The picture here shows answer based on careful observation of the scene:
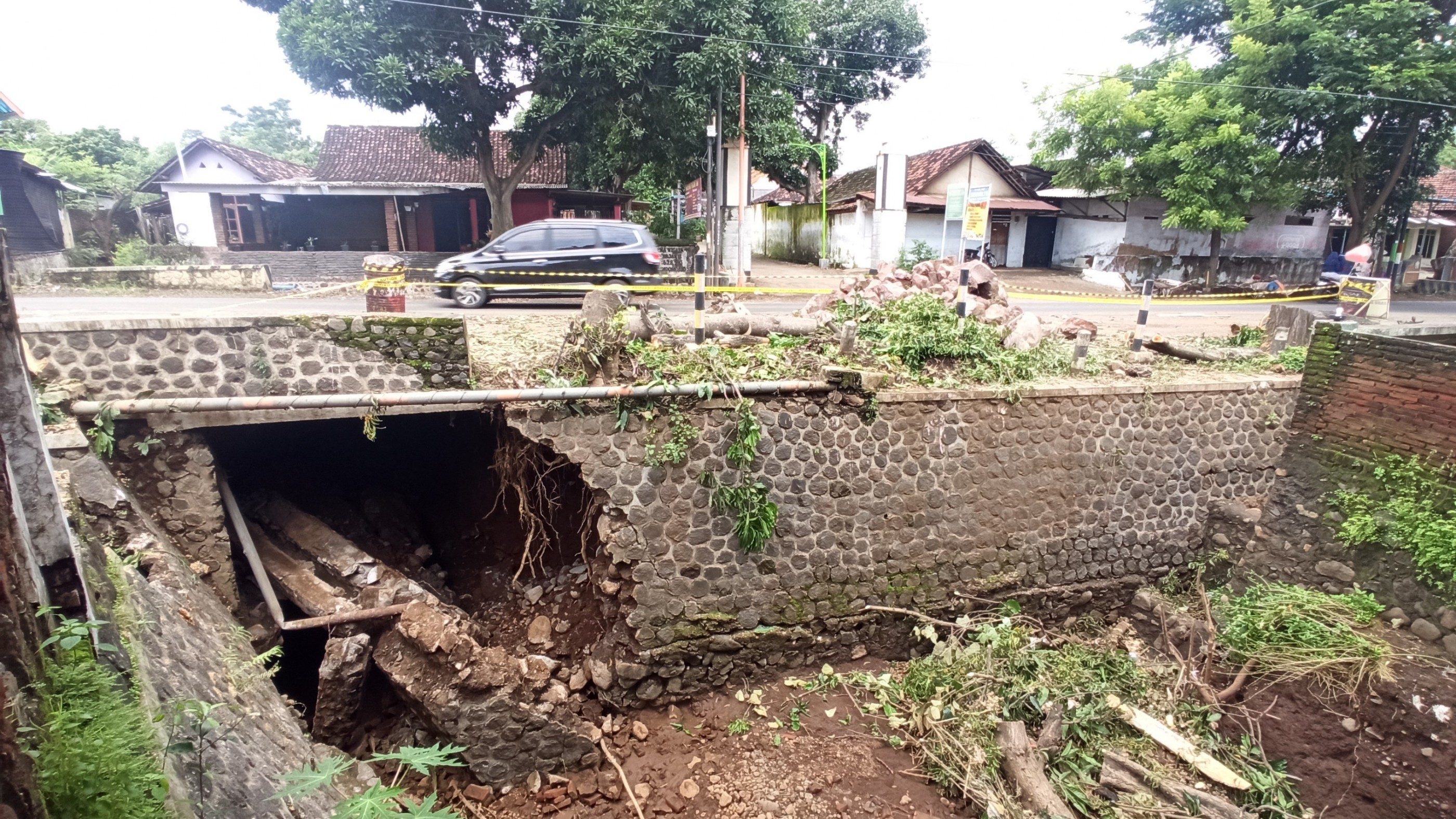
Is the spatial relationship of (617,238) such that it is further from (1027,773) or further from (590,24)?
(1027,773)

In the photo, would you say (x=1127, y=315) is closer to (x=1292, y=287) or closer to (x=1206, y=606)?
(x=1206, y=606)

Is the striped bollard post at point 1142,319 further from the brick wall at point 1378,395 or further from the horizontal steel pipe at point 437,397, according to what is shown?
the horizontal steel pipe at point 437,397

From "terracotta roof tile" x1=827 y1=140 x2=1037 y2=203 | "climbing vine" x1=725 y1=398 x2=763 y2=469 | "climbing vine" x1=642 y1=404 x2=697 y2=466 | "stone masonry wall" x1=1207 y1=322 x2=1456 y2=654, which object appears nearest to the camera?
"stone masonry wall" x1=1207 y1=322 x2=1456 y2=654

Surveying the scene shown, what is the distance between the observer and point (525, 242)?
11648mm

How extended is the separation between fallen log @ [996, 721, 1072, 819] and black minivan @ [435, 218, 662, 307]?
8.67 metres

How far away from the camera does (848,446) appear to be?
20.8 ft

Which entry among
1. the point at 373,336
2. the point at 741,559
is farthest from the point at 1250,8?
the point at 373,336

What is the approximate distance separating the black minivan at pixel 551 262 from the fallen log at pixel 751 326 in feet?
15.5

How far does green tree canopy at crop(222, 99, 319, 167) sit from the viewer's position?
40.3 m

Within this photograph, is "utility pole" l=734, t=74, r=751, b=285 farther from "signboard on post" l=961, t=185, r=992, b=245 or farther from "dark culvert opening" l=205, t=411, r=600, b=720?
"dark culvert opening" l=205, t=411, r=600, b=720

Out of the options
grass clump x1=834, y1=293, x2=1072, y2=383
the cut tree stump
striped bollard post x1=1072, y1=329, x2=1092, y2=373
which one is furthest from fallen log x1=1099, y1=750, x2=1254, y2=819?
the cut tree stump

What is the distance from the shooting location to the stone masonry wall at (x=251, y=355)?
4812 mm

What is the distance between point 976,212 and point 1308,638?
625 cm

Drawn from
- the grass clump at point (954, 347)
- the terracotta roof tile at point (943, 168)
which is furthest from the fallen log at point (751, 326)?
the terracotta roof tile at point (943, 168)
